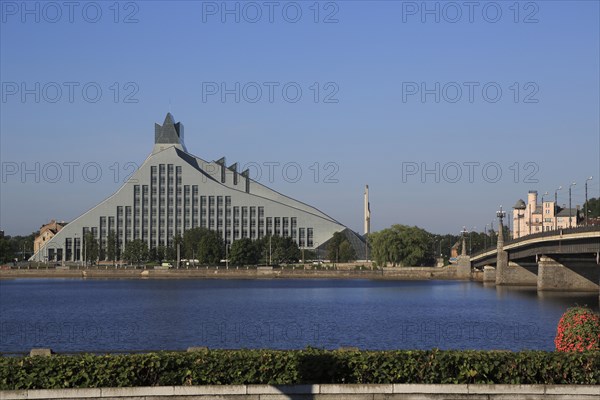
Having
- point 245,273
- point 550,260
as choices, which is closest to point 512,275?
point 550,260

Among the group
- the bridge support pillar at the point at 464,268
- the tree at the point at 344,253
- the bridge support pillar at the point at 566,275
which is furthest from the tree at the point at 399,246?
the bridge support pillar at the point at 566,275

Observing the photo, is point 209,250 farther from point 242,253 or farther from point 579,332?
point 579,332

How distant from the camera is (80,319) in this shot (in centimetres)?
7219

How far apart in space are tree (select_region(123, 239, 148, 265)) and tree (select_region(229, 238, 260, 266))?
23767 mm

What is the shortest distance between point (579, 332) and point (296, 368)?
25.6 feet

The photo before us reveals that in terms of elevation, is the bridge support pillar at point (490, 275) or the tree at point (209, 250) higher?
the tree at point (209, 250)

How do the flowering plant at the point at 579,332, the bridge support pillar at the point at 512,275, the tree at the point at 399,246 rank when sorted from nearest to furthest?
1. the flowering plant at the point at 579,332
2. the bridge support pillar at the point at 512,275
3. the tree at the point at 399,246

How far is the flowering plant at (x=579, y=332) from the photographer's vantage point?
22.3 m

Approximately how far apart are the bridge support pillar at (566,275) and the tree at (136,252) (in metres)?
112

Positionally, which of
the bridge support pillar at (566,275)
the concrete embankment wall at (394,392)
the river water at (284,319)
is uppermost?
the concrete embankment wall at (394,392)

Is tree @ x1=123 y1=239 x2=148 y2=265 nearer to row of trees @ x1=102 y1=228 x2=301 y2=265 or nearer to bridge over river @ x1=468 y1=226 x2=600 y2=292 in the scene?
row of trees @ x1=102 y1=228 x2=301 y2=265

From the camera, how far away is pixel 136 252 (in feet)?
642

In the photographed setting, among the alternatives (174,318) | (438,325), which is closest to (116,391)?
(438,325)

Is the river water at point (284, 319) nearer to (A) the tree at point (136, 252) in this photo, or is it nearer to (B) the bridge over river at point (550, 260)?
(B) the bridge over river at point (550, 260)
